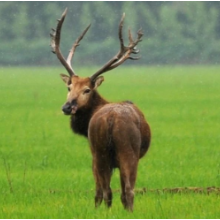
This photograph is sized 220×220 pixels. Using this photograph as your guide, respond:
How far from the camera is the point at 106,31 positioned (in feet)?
251

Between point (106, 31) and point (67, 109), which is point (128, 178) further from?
point (106, 31)

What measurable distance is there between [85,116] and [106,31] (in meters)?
66.6

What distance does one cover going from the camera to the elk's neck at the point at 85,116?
10297 mm

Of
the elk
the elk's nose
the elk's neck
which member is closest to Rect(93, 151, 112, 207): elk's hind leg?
the elk

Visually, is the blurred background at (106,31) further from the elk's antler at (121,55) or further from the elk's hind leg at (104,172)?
the elk's hind leg at (104,172)

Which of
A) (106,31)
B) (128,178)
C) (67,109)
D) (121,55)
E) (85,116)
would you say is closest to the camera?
(128,178)

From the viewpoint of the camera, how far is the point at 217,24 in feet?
251

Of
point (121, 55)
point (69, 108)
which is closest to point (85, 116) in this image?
point (69, 108)

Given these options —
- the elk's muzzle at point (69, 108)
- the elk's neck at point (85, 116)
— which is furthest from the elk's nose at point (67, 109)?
the elk's neck at point (85, 116)

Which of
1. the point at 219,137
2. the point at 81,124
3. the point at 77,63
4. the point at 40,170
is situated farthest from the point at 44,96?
the point at 77,63

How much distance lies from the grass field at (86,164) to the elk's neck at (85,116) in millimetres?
774

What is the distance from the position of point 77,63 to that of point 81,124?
6138cm

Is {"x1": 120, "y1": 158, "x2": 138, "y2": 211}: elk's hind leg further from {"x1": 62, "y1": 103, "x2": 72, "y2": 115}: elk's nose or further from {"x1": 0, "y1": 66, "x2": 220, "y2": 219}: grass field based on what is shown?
{"x1": 62, "y1": 103, "x2": 72, "y2": 115}: elk's nose

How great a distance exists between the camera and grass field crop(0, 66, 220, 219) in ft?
30.4
